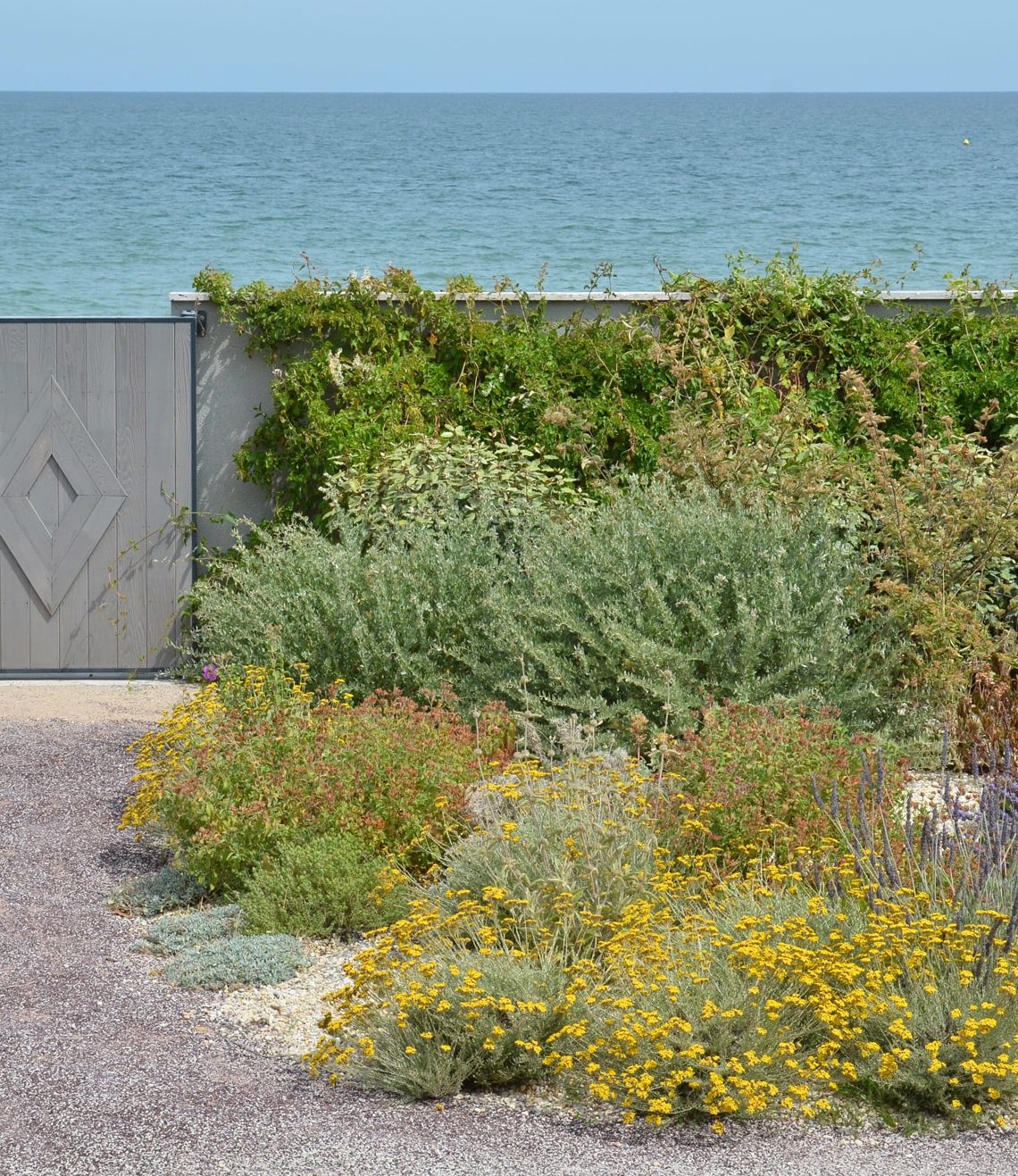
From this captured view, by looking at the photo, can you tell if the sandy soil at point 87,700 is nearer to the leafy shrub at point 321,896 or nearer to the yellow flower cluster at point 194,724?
the yellow flower cluster at point 194,724

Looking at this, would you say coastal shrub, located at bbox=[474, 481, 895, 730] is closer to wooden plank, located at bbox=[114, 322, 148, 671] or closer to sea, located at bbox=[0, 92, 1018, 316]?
wooden plank, located at bbox=[114, 322, 148, 671]

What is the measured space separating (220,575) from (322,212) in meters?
28.2

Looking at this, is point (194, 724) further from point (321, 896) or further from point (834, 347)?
point (834, 347)

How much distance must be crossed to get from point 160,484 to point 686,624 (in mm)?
3353

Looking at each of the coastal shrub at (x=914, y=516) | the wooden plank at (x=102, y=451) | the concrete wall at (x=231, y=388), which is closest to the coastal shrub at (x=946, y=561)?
the coastal shrub at (x=914, y=516)

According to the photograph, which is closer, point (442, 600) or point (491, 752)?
point (491, 752)

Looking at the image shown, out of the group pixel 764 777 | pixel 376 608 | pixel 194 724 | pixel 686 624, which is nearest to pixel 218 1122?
pixel 764 777

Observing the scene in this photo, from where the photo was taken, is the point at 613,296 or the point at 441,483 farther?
the point at 613,296

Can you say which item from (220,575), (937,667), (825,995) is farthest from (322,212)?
(825,995)

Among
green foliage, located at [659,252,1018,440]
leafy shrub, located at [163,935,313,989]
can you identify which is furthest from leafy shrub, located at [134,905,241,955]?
green foliage, located at [659,252,1018,440]

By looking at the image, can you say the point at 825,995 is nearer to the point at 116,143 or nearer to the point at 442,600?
the point at 442,600

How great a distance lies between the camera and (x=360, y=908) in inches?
166

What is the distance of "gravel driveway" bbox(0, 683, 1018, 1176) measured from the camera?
2.91 meters

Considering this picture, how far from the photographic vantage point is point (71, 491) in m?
7.55
